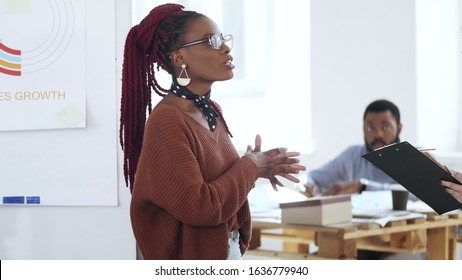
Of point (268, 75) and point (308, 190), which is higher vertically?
point (268, 75)

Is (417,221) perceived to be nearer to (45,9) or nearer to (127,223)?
(127,223)

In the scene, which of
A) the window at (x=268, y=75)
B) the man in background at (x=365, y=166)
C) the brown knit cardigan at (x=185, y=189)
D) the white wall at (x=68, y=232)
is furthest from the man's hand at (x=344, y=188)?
the brown knit cardigan at (x=185, y=189)

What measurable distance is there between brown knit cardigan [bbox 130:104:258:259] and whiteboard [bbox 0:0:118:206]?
0.61 m

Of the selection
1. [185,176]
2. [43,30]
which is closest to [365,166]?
[43,30]

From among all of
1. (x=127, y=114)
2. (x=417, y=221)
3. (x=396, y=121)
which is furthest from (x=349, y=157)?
(x=127, y=114)

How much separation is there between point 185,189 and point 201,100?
0.28 metres

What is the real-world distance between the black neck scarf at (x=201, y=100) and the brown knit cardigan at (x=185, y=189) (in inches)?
1.2

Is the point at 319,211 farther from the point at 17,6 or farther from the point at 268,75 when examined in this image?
the point at 268,75

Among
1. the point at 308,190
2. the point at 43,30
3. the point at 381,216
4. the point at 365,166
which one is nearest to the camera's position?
the point at 43,30

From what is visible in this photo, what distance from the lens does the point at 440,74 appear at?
4.72 metres

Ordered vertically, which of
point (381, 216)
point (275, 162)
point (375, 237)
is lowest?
point (375, 237)

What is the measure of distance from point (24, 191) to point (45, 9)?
2.03ft

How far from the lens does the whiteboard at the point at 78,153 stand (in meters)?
2.40

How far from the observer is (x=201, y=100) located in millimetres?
1921
